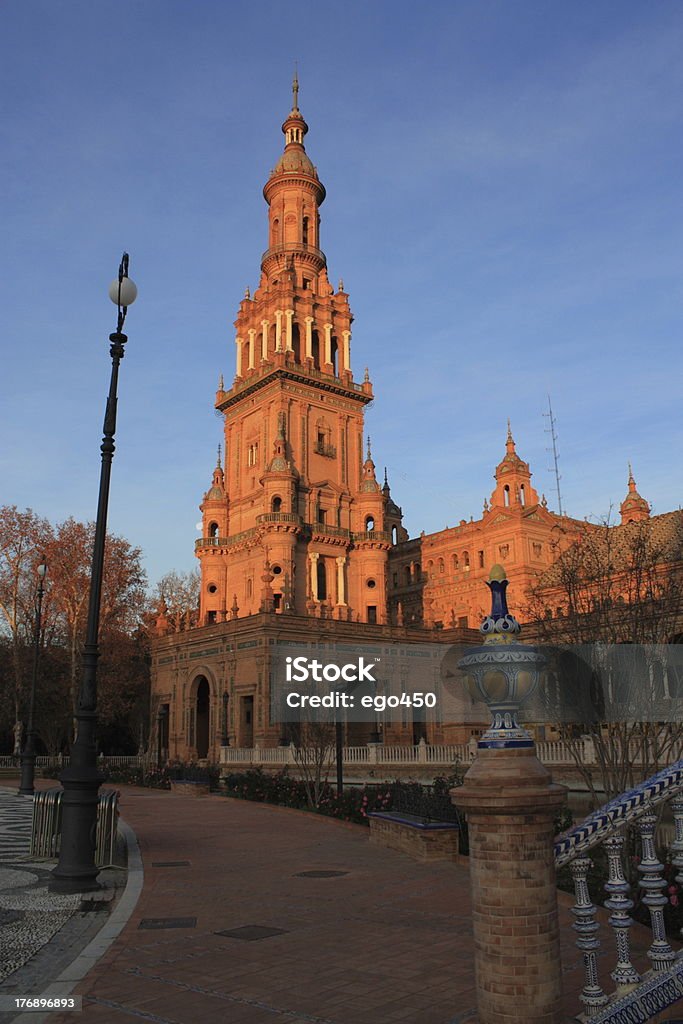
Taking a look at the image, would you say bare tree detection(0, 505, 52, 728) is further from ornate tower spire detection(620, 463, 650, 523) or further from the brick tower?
ornate tower spire detection(620, 463, 650, 523)

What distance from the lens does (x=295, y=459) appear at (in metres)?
57.6

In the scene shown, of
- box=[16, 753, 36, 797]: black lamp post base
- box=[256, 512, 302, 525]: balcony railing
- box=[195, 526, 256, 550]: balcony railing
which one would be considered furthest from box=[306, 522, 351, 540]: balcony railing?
box=[16, 753, 36, 797]: black lamp post base

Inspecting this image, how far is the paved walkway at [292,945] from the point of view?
632 cm

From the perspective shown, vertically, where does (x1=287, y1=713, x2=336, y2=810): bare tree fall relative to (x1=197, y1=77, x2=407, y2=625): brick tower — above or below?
below

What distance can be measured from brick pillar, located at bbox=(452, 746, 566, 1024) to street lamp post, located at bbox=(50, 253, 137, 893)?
749cm

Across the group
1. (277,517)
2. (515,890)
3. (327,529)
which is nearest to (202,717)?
(277,517)

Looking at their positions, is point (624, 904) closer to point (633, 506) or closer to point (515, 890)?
point (515, 890)

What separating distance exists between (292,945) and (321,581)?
48416 mm

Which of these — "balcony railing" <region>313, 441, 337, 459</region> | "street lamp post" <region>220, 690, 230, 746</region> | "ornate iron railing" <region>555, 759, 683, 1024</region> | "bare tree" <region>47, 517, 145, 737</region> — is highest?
"balcony railing" <region>313, 441, 337, 459</region>

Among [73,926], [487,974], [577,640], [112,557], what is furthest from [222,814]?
[112,557]

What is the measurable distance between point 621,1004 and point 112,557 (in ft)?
156

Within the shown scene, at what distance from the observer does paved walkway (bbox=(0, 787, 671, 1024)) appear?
6.32m

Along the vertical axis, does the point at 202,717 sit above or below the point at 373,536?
below

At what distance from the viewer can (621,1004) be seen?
4.94m
